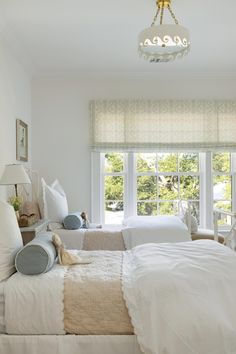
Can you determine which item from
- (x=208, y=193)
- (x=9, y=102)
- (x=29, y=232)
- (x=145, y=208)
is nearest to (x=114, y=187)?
(x=145, y=208)

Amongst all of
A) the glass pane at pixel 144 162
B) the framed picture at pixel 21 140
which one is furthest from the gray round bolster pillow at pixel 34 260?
the glass pane at pixel 144 162

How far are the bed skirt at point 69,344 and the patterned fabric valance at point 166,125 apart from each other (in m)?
3.48

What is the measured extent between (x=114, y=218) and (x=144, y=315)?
3461 millimetres

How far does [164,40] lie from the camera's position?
271cm

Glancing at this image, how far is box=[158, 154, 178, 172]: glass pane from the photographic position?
539 centimetres

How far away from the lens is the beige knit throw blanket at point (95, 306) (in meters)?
1.98

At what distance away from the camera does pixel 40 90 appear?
5.22 meters

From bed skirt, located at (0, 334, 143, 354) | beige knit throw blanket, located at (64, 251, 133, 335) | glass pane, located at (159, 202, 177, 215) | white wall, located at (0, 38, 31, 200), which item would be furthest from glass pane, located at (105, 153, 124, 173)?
bed skirt, located at (0, 334, 143, 354)

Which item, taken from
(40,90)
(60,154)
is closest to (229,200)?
(60,154)

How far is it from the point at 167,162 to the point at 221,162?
0.80 m

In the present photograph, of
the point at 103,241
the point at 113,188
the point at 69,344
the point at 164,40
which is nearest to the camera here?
the point at 69,344

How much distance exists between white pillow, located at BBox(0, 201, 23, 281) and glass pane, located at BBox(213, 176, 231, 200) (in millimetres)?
3650

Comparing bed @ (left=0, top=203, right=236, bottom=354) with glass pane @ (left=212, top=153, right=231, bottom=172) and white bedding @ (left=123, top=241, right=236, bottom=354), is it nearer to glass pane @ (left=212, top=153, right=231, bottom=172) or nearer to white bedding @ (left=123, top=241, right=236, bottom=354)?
white bedding @ (left=123, top=241, right=236, bottom=354)

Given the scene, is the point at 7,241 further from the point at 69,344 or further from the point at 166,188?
the point at 166,188
